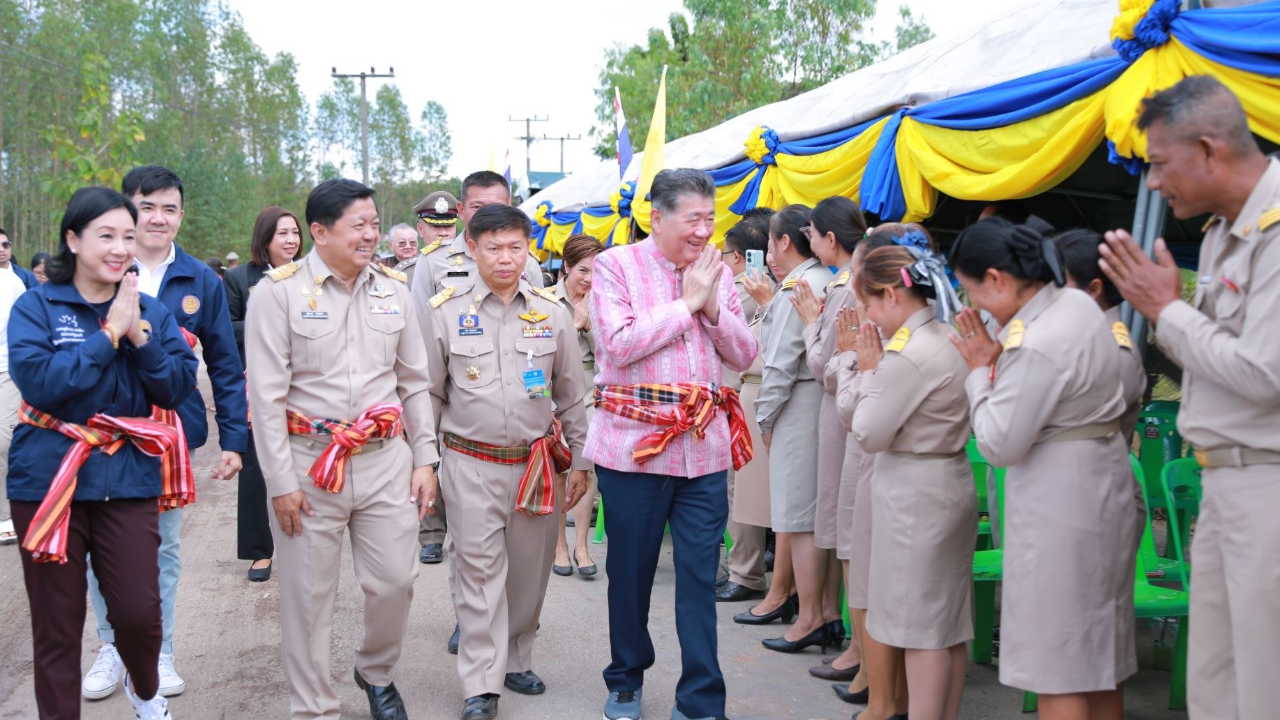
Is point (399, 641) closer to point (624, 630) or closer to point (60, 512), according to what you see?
point (624, 630)

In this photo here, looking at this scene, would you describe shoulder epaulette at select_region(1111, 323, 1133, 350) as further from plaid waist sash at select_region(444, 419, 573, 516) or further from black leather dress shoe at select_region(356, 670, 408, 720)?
black leather dress shoe at select_region(356, 670, 408, 720)

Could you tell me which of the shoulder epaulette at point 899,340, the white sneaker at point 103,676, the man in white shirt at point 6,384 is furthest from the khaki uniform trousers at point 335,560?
the man in white shirt at point 6,384

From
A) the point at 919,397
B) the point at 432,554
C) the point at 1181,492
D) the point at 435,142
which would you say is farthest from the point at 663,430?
the point at 435,142

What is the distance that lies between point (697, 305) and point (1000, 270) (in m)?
1.11

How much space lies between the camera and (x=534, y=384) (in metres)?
4.30

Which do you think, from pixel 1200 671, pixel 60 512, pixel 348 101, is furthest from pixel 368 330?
pixel 348 101

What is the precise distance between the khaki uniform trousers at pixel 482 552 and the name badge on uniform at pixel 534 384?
313 mm

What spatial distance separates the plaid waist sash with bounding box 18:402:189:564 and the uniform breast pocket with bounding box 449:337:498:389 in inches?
43.0

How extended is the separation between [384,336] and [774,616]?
8.96 ft

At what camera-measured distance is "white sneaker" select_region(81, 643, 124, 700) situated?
4.28 metres

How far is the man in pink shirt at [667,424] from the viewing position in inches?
152

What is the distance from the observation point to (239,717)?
13.5ft

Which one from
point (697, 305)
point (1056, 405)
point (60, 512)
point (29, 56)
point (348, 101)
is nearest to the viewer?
point (1056, 405)

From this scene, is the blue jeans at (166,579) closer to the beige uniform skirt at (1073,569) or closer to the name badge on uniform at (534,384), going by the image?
the name badge on uniform at (534,384)
